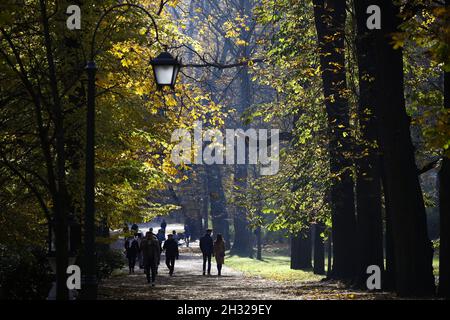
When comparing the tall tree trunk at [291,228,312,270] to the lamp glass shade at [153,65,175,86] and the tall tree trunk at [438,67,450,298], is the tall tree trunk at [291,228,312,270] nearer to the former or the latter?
the tall tree trunk at [438,67,450,298]

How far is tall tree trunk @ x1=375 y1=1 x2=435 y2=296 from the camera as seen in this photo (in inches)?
720

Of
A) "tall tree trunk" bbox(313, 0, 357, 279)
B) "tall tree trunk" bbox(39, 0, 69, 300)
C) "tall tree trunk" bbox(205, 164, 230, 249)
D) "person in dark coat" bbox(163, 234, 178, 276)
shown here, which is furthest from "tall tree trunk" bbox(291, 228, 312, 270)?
"tall tree trunk" bbox(39, 0, 69, 300)

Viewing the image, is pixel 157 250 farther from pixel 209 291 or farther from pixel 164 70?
pixel 164 70

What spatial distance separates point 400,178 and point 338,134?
6222 millimetres

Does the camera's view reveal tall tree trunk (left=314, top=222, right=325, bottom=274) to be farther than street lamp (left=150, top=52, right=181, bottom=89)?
Yes

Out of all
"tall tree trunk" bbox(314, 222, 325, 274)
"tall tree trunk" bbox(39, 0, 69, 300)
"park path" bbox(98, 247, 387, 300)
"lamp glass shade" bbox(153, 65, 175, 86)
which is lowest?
"park path" bbox(98, 247, 387, 300)

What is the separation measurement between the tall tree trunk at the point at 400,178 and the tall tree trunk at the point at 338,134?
3.59 m

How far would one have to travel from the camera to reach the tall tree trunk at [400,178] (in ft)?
60.0

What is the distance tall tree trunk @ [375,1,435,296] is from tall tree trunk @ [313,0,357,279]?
359 centimetres

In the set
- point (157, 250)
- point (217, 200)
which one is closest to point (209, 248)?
point (157, 250)

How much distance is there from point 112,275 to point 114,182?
13.6 metres

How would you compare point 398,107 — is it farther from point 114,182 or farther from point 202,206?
point 202,206
